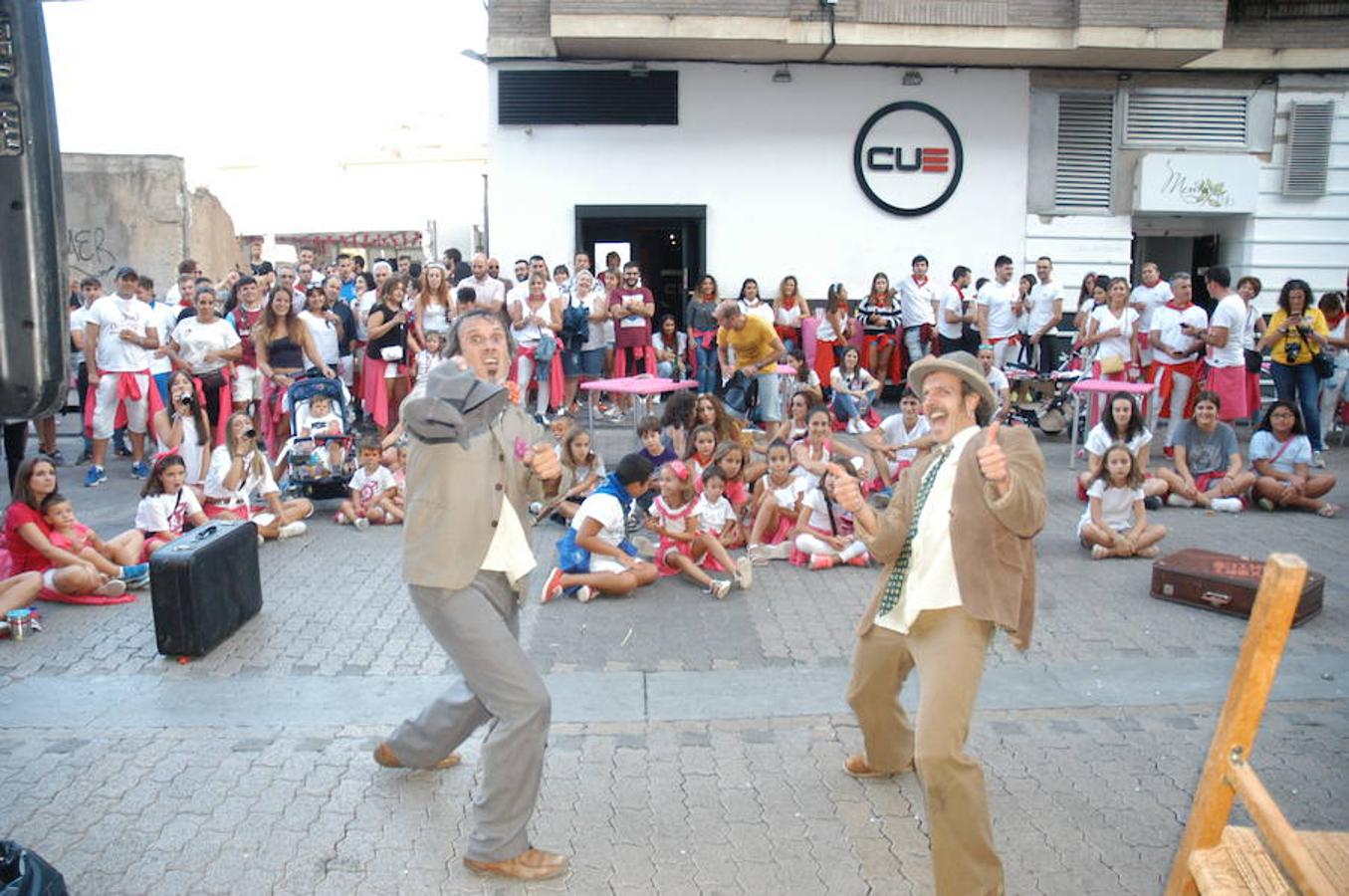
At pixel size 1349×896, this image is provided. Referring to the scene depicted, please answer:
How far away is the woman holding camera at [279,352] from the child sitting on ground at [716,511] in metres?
4.43

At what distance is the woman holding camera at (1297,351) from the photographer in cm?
1110

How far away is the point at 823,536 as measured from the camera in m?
7.99

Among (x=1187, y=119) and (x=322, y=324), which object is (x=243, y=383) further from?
(x=1187, y=119)

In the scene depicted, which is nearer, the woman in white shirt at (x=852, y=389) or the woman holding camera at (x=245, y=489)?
the woman holding camera at (x=245, y=489)

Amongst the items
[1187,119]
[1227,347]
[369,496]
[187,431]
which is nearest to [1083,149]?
[1187,119]

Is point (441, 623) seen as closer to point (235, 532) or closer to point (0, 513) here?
point (235, 532)

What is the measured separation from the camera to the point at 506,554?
3998 millimetres

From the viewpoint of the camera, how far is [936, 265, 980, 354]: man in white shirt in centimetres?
1450

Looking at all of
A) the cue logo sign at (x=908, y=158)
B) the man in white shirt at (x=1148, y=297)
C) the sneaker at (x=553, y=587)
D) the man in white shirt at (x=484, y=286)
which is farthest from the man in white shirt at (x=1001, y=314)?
the sneaker at (x=553, y=587)

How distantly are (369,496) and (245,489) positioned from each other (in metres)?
0.96

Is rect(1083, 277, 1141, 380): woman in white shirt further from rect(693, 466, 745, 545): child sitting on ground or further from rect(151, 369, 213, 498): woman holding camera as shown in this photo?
rect(151, 369, 213, 498): woman holding camera

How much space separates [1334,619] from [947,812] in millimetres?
4292

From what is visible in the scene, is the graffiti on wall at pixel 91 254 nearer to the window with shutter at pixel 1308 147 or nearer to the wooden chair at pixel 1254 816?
the window with shutter at pixel 1308 147

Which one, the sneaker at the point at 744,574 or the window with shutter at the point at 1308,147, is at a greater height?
the window with shutter at the point at 1308,147
